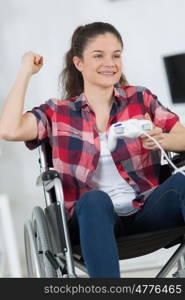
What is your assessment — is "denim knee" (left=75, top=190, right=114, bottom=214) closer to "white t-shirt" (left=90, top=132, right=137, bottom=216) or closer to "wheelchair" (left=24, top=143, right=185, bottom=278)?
"wheelchair" (left=24, top=143, right=185, bottom=278)

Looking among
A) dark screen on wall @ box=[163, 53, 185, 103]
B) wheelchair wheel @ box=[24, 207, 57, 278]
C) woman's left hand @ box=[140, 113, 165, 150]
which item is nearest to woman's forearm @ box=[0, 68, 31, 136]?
wheelchair wheel @ box=[24, 207, 57, 278]

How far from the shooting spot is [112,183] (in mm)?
2059

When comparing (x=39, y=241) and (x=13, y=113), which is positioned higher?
(x=13, y=113)

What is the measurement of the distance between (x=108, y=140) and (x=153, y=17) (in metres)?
1.22

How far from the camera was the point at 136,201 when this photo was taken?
199cm

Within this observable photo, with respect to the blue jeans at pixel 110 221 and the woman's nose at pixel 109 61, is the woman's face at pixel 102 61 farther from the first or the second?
the blue jeans at pixel 110 221

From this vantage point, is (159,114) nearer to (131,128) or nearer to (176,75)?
(131,128)

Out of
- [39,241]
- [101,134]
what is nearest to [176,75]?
[101,134]

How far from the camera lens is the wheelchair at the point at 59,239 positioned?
1.81 meters

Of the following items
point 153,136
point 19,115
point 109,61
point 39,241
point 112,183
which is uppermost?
point 109,61

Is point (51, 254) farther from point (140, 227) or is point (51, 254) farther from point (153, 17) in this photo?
point (153, 17)

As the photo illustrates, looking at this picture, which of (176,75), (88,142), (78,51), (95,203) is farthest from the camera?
(176,75)

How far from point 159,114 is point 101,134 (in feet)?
0.63

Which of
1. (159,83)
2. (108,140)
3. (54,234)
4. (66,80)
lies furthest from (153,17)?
(54,234)
